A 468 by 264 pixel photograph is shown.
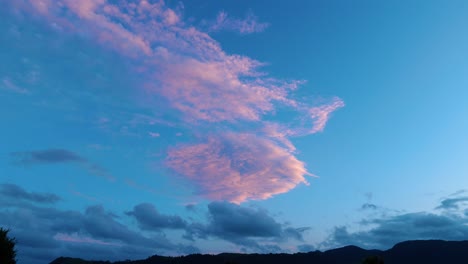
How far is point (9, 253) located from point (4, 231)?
10.9 ft

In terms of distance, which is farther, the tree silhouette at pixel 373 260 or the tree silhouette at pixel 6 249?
the tree silhouette at pixel 373 260

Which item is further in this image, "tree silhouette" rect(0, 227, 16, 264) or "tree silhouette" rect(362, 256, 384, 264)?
"tree silhouette" rect(362, 256, 384, 264)

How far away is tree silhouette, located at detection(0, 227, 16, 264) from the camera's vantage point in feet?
184

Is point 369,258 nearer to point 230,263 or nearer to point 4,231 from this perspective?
point 230,263

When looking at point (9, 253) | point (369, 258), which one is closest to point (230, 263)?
point (369, 258)

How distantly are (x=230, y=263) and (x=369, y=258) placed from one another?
116 ft

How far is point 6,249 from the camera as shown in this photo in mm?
56625

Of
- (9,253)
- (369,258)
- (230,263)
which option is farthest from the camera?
(230,263)

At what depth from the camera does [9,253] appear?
57.1 metres

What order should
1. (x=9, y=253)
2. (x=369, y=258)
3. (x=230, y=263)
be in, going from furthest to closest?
(x=230, y=263) < (x=369, y=258) < (x=9, y=253)

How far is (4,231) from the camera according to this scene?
58.2 metres

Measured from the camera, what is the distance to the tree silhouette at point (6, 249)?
56.2 metres

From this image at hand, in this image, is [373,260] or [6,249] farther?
[373,260]

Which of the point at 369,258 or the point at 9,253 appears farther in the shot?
the point at 369,258
